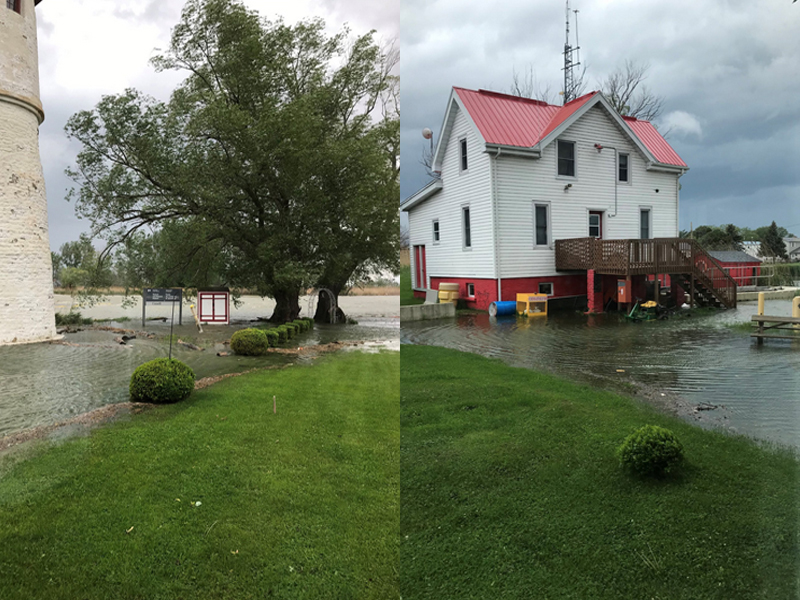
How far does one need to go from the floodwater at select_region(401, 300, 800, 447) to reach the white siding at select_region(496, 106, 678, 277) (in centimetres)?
174

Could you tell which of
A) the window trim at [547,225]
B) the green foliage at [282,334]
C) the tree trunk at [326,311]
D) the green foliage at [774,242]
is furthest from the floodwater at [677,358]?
the tree trunk at [326,311]

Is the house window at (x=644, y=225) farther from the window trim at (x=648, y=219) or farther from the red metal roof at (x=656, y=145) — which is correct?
the red metal roof at (x=656, y=145)

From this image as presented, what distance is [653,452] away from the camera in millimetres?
1842

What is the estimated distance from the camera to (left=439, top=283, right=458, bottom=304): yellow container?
4.81 m

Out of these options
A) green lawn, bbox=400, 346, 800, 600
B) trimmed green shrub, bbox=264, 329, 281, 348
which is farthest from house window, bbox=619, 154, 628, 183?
trimmed green shrub, bbox=264, 329, 281, 348

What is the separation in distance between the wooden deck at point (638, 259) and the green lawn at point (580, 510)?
3187 mm

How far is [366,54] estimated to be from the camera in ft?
20.5

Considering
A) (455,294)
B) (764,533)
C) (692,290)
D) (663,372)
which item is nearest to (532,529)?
(764,533)

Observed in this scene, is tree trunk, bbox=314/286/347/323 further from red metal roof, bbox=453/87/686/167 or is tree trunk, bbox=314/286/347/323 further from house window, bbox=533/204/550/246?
red metal roof, bbox=453/87/686/167

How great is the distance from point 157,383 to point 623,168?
20.2 feet

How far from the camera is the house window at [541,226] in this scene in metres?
7.47

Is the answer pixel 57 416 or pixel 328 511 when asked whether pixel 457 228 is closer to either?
pixel 328 511

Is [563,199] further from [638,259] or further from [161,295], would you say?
[161,295]

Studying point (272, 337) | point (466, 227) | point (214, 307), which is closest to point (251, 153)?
point (214, 307)
